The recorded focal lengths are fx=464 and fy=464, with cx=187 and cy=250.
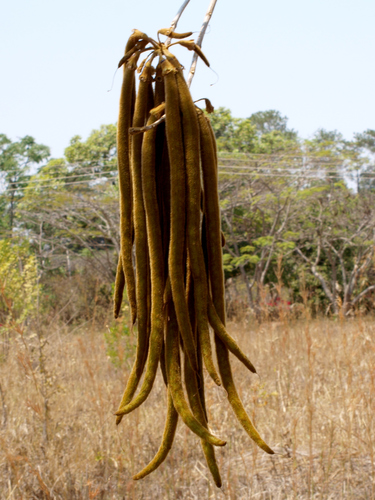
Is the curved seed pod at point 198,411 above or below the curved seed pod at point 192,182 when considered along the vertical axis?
below

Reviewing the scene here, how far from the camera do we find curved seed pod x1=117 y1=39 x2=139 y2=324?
567 millimetres

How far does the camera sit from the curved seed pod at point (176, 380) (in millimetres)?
485

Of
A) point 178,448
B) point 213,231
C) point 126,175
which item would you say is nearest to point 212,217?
point 213,231

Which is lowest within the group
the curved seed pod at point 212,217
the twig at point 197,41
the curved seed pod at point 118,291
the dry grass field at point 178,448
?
the dry grass field at point 178,448

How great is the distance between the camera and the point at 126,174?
1.91 feet

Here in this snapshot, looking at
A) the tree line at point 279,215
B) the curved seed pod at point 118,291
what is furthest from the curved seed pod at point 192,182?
the tree line at point 279,215

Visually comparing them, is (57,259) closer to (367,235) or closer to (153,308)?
(367,235)

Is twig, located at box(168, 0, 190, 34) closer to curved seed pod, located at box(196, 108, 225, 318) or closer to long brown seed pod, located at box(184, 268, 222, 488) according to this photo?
curved seed pod, located at box(196, 108, 225, 318)

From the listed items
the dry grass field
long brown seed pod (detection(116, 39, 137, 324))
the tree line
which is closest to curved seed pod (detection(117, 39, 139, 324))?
long brown seed pod (detection(116, 39, 137, 324))

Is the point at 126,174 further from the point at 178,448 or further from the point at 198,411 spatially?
the point at 178,448

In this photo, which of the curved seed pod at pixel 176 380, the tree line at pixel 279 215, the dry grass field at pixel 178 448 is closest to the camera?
the curved seed pod at pixel 176 380

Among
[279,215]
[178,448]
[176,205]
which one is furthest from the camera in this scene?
[279,215]

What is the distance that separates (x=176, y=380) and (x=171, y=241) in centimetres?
16

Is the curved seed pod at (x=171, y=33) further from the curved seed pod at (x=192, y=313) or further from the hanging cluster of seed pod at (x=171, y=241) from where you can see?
the curved seed pod at (x=192, y=313)
